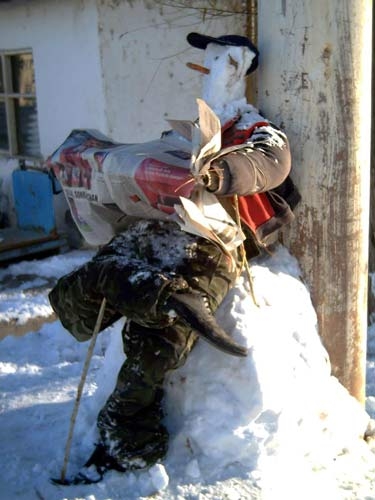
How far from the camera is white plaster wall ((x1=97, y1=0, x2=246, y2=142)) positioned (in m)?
5.51

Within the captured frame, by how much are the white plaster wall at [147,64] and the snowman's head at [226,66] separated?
243 centimetres

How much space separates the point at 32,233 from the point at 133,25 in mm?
2291

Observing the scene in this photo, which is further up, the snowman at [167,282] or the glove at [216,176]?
the glove at [216,176]

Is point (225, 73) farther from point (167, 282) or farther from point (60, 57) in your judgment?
point (60, 57)

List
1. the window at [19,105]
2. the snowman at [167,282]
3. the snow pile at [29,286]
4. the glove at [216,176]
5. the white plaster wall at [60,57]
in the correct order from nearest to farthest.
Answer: the glove at [216,176], the snowman at [167,282], the snow pile at [29,286], the white plaster wall at [60,57], the window at [19,105]

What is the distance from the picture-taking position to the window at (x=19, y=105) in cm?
747

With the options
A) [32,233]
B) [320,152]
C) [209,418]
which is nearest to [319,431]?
[209,418]

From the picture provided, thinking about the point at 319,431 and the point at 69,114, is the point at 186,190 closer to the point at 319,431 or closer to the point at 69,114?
the point at 319,431

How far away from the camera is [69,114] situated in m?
6.72

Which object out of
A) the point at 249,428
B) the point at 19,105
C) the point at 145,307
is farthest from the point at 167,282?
the point at 19,105

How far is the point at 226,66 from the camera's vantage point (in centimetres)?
285

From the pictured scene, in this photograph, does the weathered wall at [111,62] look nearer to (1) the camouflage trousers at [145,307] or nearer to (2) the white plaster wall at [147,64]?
(2) the white plaster wall at [147,64]

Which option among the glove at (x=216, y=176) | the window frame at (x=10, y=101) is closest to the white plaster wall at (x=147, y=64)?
the window frame at (x=10, y=101)

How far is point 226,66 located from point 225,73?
3 centimetres
